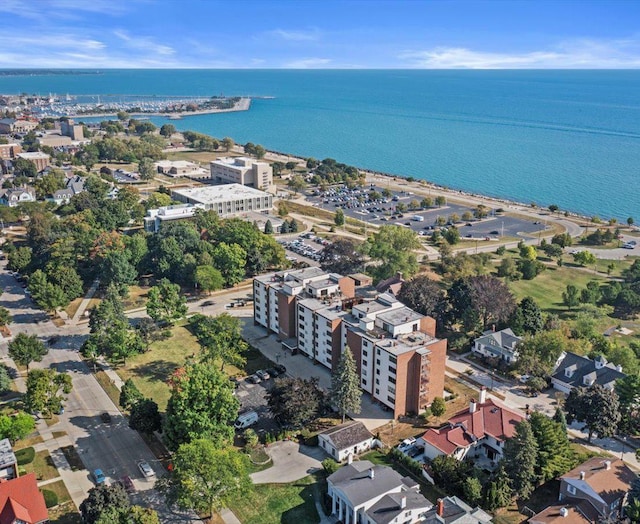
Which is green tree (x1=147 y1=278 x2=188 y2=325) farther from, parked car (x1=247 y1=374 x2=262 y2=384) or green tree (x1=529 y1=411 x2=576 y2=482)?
green tree (x1=529 y1=411 x2=576 y2=482)

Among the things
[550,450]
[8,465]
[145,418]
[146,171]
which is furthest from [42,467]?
[146,171]

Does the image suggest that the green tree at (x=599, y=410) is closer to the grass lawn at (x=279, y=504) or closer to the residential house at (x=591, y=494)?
the residential house at (x=591, y=494)

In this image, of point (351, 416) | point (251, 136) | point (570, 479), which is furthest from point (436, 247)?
point (251, 136)

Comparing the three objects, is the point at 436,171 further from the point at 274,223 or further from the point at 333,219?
the point at 274,223

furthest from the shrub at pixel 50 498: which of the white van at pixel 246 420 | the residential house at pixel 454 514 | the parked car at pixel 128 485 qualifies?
the residential house at pixel 454 514

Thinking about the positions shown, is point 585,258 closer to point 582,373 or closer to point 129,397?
point 582,373

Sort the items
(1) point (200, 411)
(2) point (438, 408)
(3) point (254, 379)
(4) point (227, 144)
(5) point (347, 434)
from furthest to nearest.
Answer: (4) point (227, 144) → (3) point (254, 379) → (2) point (438, 408) → (5) point (347, 434) → (1) point (200, 411)

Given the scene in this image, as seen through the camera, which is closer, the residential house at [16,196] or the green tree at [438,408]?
the green tree at [438,408]
